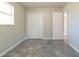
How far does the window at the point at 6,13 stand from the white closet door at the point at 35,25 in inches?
136

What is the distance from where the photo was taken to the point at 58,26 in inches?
340

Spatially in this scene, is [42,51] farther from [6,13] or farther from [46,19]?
[46,19]

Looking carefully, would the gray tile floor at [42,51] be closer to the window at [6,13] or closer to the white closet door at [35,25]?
the window at [6,13]

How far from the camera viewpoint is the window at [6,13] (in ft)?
14.6

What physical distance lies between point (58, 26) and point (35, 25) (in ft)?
4.79

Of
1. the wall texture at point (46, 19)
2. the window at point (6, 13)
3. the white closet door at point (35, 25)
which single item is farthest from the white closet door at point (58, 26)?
the window at point (6, 13)

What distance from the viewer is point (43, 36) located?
8781mm

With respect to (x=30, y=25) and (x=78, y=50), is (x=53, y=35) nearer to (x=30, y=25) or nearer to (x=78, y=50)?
(x=30, y=25)

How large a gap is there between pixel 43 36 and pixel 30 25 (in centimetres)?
109

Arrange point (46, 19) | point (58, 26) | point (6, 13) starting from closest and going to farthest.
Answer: point (6, 13) → point (58, 26) → point (46, 19)

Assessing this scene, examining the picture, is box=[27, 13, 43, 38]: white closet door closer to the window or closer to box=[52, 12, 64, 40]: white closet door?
box=[52, 12, 64, 40]: white closet door

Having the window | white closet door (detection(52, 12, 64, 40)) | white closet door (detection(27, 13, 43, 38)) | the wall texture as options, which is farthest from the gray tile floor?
white closet door (detection(27, 13, 43, 38))

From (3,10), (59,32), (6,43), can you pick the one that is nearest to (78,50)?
(6,43)

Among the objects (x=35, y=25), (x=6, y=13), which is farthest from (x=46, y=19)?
(x=6, y=13)
